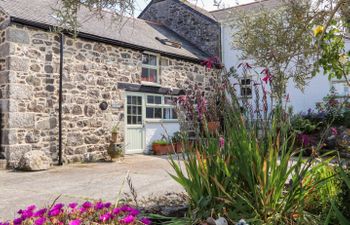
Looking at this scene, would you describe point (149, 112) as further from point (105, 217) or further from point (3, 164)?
point (105, 217)

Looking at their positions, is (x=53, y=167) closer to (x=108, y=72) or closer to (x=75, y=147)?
(x=75, y=147)

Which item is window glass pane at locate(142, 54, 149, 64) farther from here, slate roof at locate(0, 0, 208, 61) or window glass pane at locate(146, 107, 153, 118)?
window glass pane at locate(146, 107, 153, 118)

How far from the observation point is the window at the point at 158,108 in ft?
39.5

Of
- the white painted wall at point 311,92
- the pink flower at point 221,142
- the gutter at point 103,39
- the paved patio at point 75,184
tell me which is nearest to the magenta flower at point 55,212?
the pink flower at point 221,142

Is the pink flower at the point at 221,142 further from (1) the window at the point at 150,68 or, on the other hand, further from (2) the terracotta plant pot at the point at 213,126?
(1) the window at the point at 150,68

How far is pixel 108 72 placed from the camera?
10539 mm

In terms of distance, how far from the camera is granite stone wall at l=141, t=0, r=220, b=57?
618 inches

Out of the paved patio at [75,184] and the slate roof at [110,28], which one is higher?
the slate roof at [110,28]

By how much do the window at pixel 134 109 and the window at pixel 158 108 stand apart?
0.38 meters

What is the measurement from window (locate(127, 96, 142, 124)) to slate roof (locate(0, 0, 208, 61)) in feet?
6.15

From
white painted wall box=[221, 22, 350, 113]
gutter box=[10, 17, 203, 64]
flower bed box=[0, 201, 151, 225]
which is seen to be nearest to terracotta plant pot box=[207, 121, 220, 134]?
flower bed box=[0, 201, 151, 225]

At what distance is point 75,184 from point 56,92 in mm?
3994

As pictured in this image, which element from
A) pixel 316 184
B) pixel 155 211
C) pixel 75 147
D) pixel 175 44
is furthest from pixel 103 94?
pixel 316 184

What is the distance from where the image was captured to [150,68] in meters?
12.2
